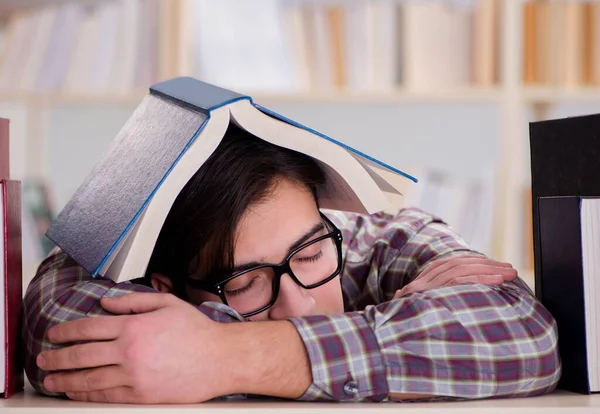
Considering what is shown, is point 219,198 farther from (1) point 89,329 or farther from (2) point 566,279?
(2) point 566,279

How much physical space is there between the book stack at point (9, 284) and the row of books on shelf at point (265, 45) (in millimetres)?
1823

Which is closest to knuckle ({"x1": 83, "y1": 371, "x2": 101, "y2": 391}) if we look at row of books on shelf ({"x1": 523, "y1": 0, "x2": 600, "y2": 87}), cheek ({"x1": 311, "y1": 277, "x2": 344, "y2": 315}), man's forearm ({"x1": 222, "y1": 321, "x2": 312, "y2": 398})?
man's forearm ({"x1": 222, "y1": 321, "x2": 312, "y2": 398})

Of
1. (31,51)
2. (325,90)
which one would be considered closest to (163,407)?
(325,90)

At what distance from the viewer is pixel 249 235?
1021 mm

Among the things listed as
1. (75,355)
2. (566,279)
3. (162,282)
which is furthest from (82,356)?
(566,279)

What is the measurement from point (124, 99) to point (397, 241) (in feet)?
5.40

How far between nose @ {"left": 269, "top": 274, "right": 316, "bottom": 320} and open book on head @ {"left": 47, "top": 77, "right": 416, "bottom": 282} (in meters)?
0.13

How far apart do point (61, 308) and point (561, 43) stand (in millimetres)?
2102

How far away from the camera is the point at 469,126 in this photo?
3146mm

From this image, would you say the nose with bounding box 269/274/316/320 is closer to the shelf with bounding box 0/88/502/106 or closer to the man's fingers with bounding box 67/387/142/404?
the man's fingers with bounding box 67/387/142/404

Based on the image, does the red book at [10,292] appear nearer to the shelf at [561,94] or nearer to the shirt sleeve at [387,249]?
the shirt sleeve at [387,249]

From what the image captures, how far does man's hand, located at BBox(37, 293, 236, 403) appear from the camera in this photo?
76 centimetres

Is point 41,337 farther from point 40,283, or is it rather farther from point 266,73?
point 266,73

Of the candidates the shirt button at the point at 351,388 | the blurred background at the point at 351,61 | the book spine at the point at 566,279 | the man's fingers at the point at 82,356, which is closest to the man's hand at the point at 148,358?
the man's fingers at the point at 82,356
